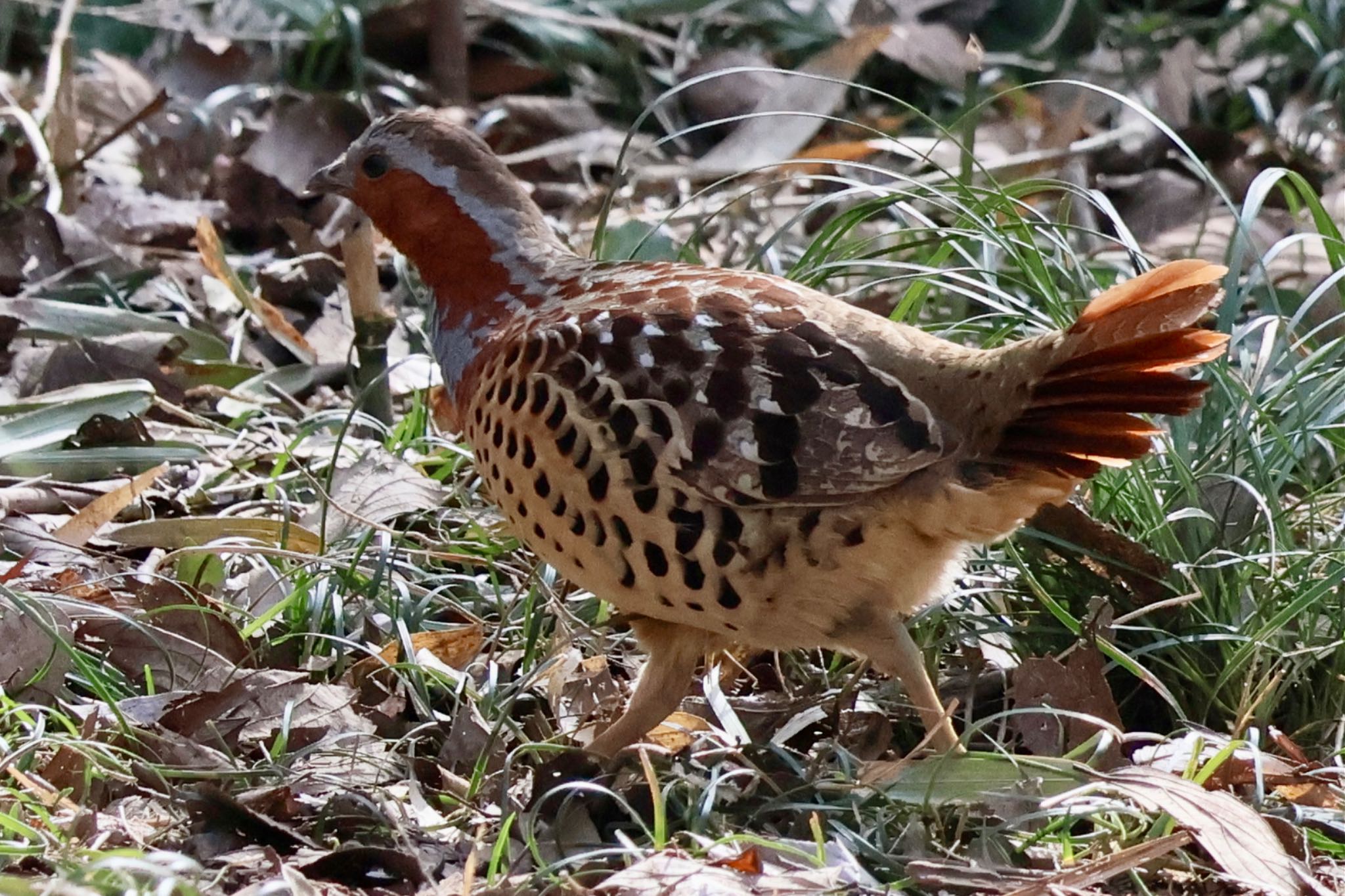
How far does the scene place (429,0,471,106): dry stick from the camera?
19.5ft

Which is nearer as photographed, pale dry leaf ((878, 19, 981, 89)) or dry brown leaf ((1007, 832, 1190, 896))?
dry brown leaf ((1007, 832, 1190, 896))

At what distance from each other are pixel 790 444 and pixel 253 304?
233 cm

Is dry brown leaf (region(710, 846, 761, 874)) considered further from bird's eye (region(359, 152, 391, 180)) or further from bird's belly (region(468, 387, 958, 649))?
bird's eye (region(359, 152, 391, 180))

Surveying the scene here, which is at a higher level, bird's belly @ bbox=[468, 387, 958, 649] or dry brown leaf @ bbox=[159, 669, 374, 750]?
bird's belly @ bbox=[468, 387, 958, 649]

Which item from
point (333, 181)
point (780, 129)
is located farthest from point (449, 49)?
point (333, 181)

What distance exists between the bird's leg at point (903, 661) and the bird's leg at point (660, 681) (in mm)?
310

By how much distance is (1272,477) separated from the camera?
307 centimetres

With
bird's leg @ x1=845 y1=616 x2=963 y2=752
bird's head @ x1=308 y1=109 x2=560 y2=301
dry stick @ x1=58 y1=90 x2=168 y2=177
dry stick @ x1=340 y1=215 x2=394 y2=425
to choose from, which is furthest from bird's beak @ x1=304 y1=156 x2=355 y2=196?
dry stick @ x1=58 y1=90 x2=168 y2=177

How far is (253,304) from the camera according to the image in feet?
14.7

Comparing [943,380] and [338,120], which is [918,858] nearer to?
[943,380]

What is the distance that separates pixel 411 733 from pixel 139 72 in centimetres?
372

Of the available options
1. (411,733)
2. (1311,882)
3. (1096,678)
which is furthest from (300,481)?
(1311,882)

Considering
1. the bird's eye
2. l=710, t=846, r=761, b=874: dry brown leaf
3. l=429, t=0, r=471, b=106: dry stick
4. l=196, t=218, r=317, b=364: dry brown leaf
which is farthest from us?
l=429, t=0, r=471, b=106: dry stick

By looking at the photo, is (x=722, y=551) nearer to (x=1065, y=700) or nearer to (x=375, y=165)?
(x=1065, y=700)
